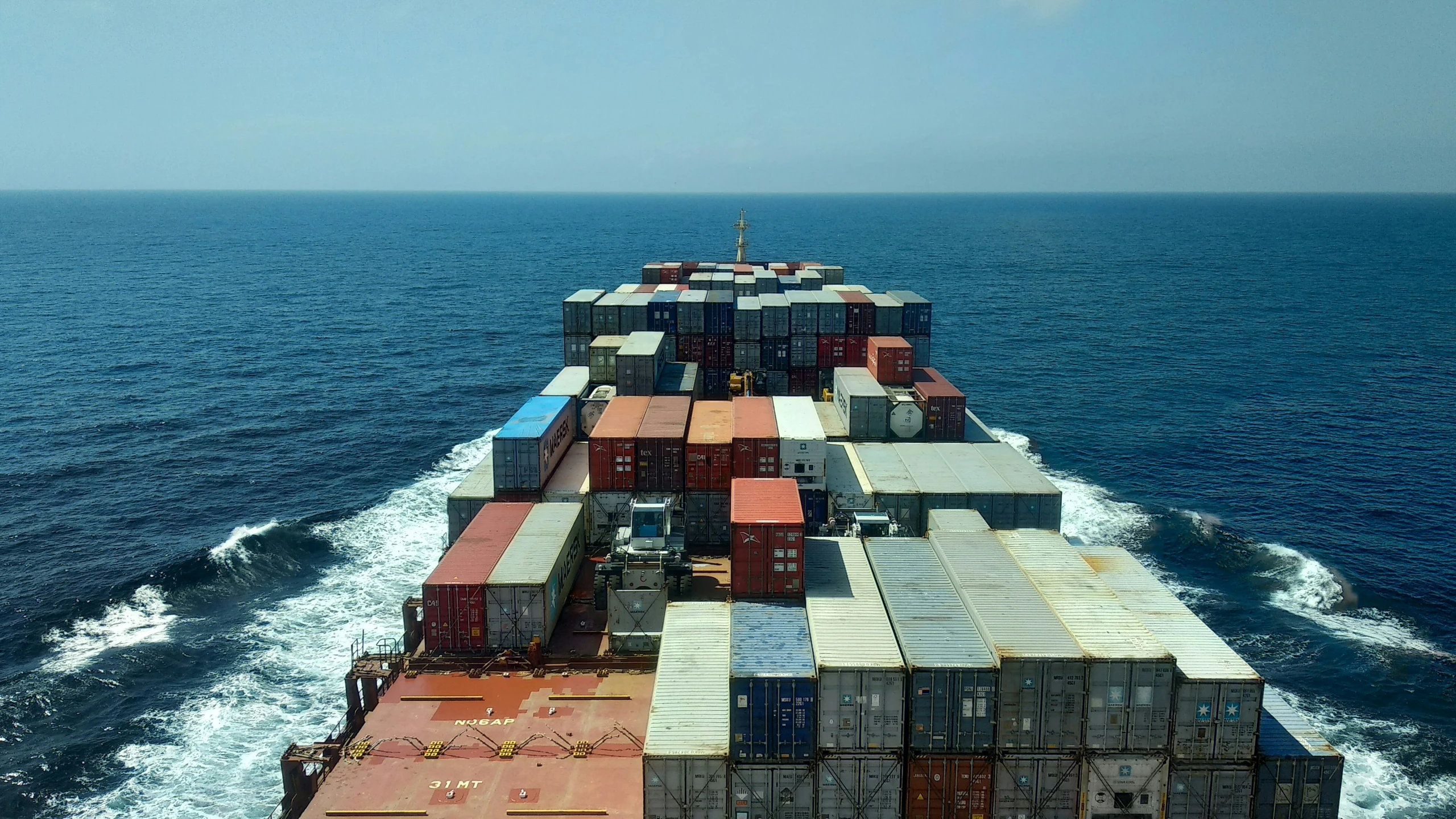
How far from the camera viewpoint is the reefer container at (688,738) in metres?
32.2

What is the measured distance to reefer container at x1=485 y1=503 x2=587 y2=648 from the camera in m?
43.2

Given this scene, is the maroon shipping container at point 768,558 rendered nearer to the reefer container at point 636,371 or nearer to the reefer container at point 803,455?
the reefer container at point 803,455

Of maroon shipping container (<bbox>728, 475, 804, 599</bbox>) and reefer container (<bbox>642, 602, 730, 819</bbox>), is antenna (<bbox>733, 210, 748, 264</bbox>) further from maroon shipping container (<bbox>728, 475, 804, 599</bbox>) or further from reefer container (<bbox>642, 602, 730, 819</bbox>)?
reefer container (<bbox>642, 602, 730, 819</bbox>)

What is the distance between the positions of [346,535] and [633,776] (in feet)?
150

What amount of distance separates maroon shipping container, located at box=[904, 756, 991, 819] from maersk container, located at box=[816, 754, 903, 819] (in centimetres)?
54

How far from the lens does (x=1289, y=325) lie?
14788 centimetres

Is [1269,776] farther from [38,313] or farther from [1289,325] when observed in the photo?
[38,313]

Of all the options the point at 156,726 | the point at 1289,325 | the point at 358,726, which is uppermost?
the point at 1289,325

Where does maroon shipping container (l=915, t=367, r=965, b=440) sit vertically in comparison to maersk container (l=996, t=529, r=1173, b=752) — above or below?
above

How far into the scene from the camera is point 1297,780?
3347cm

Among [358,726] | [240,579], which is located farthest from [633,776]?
[240,579]

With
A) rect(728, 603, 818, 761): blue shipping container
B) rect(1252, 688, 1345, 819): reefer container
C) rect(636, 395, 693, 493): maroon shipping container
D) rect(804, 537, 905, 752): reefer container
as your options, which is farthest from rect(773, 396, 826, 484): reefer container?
rect(1252, 688, 1345, 819): reefer container

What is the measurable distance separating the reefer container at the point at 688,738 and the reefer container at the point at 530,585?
846 cm

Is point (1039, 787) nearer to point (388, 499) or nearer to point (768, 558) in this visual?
point (768, 558)
